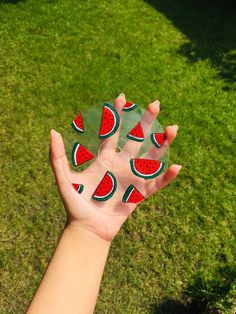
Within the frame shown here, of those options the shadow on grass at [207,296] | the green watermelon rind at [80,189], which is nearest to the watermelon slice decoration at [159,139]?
the green watermelon rind at [80,189]

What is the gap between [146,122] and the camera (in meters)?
3.83

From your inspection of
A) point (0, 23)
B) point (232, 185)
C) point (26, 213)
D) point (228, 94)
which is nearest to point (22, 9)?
point (0, 23)

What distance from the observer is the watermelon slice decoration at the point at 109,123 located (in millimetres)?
3676

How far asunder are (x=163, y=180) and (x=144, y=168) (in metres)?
0.28

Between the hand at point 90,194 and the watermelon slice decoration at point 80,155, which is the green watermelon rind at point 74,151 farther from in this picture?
the hand at point 90,194

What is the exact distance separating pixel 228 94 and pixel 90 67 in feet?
8.00

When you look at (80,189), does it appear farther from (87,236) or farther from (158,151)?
(158,151)

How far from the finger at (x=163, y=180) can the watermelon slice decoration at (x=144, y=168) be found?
0.10 m

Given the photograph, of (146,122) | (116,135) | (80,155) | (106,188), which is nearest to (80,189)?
(106,188)

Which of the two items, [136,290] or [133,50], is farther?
[133,50]

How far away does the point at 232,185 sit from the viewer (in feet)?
19.6

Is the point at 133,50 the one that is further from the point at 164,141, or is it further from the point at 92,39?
the point at 164,141

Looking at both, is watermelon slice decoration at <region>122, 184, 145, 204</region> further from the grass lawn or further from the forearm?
the grass lawn

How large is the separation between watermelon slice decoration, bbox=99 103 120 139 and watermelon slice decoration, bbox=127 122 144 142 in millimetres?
145
